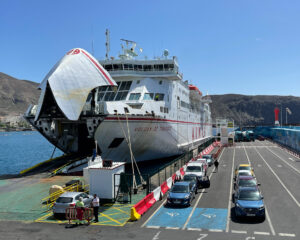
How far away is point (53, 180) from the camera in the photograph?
22.6 metres

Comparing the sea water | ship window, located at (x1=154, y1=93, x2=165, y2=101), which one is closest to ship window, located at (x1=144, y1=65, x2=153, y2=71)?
ship window, located at (x1=154, y1=93, x2=165, y2=101)

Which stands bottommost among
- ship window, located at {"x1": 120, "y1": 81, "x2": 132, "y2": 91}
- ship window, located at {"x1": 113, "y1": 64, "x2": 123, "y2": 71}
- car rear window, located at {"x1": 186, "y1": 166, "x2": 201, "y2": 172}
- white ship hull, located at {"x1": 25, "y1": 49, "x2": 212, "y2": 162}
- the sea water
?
the sea water

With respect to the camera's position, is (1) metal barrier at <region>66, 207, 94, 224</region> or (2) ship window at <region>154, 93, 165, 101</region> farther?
(2) ship window at <region>154, 93, 165, 101</region>

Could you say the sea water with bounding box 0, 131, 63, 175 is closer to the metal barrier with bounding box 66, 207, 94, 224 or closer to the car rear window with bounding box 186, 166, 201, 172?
the car rear window with bounding box 186, 166, 201, 172

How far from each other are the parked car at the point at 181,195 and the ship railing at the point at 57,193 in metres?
6.55

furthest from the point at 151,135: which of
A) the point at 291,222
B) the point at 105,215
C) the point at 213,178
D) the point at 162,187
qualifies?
the point at 291,222

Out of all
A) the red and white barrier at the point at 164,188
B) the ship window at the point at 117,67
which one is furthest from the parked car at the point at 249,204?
the ship window at the point at 117,67

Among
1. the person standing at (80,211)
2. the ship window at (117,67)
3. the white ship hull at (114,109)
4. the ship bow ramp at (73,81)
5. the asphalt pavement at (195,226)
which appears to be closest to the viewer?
A: the asphalt pavement at (195,226)

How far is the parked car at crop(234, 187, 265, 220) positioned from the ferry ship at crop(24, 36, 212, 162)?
1009cm

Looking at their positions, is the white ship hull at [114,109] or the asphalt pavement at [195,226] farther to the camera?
the white ship hull at [114,109]

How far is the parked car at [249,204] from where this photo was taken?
13.3m

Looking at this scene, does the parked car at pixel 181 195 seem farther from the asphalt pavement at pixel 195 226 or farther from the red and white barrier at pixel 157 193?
the red and white barrier at pixel 157 193

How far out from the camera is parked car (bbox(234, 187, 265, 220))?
13258mm

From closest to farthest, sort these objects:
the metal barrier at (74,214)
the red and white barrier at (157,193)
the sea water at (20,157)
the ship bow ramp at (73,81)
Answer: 1. the metal barrier at (74,214)
2. the red and white barrier at (157,193)
3. the ship bow ramp at (73,81)
4. the sea water at (20,157)
